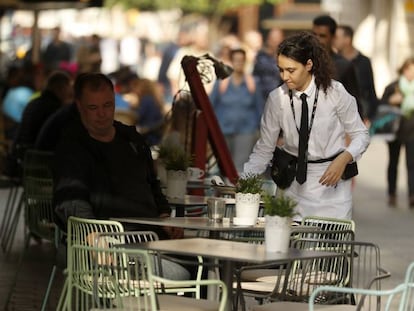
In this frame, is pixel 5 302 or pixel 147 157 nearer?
pixel 147 157

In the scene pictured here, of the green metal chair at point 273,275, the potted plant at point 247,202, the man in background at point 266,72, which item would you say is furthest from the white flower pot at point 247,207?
the man in background at point 266,72

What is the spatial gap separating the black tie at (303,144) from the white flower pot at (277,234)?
212 centimetres

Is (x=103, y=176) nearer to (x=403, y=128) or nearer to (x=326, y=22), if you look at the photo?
(x=326, y=22)

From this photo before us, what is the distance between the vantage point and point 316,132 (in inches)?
347

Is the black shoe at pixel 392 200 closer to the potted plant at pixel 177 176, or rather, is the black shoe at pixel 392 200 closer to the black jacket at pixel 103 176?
the potted plant at pixel 177 176

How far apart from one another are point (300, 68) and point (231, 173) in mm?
2868

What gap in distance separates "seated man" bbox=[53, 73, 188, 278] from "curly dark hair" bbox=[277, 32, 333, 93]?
3.42 ft

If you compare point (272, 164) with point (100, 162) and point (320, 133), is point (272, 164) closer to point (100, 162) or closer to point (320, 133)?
point (320, 133)

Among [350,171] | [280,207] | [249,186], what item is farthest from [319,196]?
[280,207]

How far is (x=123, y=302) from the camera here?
6.77m

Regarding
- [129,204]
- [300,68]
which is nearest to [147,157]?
[129,204]

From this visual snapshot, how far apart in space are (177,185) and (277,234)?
8.90ft

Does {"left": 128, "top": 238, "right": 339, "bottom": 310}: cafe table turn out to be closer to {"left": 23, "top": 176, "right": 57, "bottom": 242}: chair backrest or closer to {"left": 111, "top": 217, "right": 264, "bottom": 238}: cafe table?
{"left": 111, "top": 217, "right": 264, "bottom": 238}: cafe table

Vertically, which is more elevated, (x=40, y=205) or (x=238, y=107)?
(x=238, y=107)
